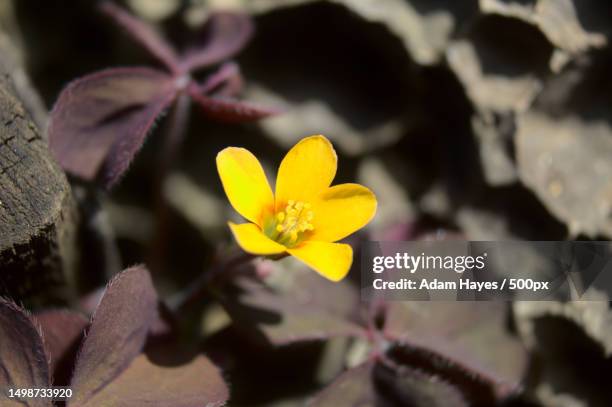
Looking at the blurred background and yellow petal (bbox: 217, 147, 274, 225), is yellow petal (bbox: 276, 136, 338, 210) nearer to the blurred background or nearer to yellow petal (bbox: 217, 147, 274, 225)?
yellow petal (bbox: 217, 147, 274, 225)

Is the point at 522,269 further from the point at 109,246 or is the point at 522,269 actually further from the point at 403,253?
the point at 109,246

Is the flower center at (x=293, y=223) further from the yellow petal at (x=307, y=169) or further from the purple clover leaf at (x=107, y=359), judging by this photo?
the purple clover leaf at (x=107, y=359)

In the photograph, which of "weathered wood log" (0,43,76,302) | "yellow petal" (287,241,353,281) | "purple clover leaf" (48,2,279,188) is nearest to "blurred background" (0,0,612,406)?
"purple clover leaf" (48,2,279,188)

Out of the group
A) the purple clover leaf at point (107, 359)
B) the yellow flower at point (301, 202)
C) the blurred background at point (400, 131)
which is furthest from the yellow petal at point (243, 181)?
the blurred background at point (400, 131)

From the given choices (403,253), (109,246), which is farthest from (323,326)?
(109,246)

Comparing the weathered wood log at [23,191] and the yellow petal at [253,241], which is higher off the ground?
the weathered wood log at [23,191]

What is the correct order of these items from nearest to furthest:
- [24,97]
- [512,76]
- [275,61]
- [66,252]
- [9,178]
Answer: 1. [9,178]
2. [66,252]
3. [24,97]
4. [512,76]
5. [275,61]

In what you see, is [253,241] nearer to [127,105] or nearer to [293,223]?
[293,223]
